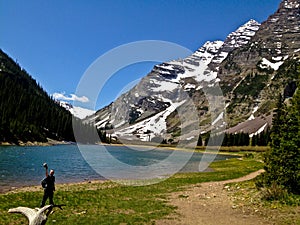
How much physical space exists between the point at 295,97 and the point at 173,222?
46.3ft

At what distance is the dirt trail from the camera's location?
18469mm

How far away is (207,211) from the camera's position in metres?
21.5

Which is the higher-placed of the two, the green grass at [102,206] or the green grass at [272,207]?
the green grass at [272,207]

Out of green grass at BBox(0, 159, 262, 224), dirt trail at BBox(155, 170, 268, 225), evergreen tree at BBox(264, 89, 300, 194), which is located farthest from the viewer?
evergreen tree at BBox(264, 89, 300, 194)

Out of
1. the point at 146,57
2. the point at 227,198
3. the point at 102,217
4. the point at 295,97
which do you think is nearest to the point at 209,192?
the point at 227,198

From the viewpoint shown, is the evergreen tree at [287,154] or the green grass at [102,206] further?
the evergreen tree at [287,154]

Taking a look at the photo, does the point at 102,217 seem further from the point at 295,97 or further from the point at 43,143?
the point at 43,143

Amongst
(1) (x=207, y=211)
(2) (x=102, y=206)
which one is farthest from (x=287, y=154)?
(2) (x=102, y=206)

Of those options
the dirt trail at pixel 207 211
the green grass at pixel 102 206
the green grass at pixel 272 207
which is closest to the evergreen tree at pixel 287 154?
the green grass at pixel 272 207

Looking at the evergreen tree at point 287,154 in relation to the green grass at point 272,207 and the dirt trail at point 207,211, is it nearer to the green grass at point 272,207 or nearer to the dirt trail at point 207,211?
the green grass at point 272,207

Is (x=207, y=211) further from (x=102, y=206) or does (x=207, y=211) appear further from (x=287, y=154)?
(x=287, y=154)

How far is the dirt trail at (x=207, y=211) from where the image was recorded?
18.5m

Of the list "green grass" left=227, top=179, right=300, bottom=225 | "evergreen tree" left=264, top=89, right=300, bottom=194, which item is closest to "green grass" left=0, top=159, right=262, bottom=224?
"green grass" left=227, top=179, right=300, bottom=225

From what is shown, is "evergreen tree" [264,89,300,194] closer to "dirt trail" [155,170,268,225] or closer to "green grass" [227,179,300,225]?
"green grass" [227,179,300,225]
